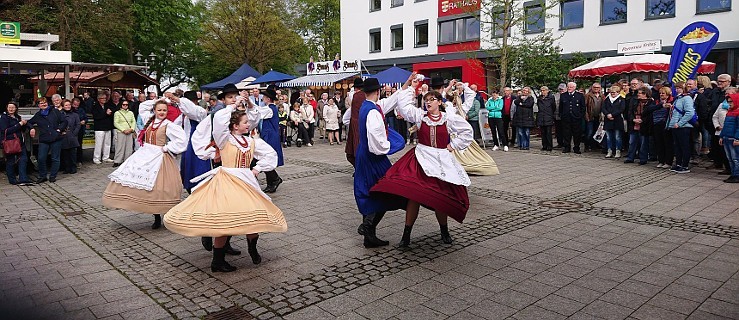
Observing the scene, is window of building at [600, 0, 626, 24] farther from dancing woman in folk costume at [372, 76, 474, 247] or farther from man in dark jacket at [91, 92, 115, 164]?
dancing woman in folk costume at [372, 76, 474, 247]

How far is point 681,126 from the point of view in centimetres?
1108

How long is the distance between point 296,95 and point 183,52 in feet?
86.1

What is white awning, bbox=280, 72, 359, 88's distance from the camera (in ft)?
88.1

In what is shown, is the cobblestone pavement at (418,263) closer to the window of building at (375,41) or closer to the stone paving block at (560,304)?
the stone paving block at (560,304)

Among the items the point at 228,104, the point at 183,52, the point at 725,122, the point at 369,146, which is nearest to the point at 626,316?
the point at 369,146

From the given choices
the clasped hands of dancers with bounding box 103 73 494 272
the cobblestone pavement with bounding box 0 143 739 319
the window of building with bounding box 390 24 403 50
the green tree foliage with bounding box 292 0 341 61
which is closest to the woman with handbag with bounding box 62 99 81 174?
the cobblestone pavement with bounding box 0 143 739 319

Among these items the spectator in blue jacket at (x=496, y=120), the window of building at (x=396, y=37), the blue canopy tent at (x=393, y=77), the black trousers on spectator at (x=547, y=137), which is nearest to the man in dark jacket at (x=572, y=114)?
the black trousers on spectator at (x=547, y=137)

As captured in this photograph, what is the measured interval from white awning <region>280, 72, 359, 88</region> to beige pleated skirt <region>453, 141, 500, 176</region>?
18196mm

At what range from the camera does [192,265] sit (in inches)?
221

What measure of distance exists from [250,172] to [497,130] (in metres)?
12.0

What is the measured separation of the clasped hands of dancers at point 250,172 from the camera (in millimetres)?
5043

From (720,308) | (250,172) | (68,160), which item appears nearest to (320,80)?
(68,160)

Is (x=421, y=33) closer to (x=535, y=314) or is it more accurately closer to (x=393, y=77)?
(x=393, y=77)

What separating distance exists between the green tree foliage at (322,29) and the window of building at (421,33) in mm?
16608
